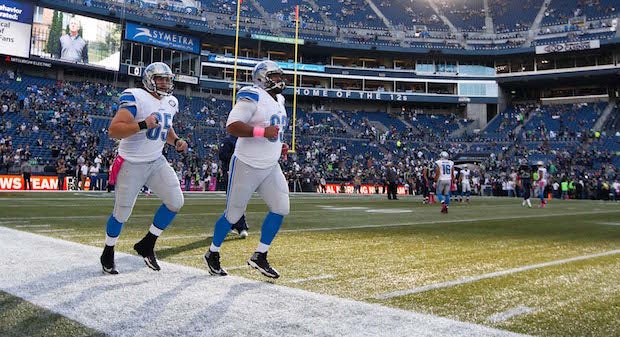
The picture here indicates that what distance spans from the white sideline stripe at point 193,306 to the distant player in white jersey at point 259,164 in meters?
0.32

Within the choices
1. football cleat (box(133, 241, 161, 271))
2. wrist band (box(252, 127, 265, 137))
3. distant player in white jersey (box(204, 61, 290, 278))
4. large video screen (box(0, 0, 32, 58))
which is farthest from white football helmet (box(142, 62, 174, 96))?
large video screen (box(0, 0, 32, 58))

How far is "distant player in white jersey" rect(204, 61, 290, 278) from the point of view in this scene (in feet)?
13.0

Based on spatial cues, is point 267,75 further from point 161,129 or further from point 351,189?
point 351,189

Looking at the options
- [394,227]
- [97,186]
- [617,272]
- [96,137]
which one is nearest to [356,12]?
[96,137]

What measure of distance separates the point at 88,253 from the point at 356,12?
48811mm

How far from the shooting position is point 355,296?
3.32m

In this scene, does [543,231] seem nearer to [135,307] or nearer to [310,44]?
[135,307]

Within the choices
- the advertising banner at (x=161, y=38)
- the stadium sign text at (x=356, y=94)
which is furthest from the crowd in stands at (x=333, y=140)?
the advertising banner at (x=161, y=38)

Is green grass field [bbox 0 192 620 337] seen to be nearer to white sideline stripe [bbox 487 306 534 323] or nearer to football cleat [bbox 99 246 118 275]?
white sideline stripe [bbox 487 306 534 323]

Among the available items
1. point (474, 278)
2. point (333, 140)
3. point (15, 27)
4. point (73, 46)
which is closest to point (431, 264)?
point (474, 278)

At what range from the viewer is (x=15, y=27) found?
96.2ft

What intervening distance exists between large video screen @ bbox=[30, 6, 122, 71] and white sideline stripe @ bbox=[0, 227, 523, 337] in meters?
31.3

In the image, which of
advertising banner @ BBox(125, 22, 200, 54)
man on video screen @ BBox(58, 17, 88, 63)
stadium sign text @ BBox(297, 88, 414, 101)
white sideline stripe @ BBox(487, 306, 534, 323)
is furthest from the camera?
stadium sign text @ BBox(297, 88, 414, 101)

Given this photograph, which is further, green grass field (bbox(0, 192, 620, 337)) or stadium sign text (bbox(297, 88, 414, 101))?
stadium sign text (bbox(297, 88, 414, 101))
